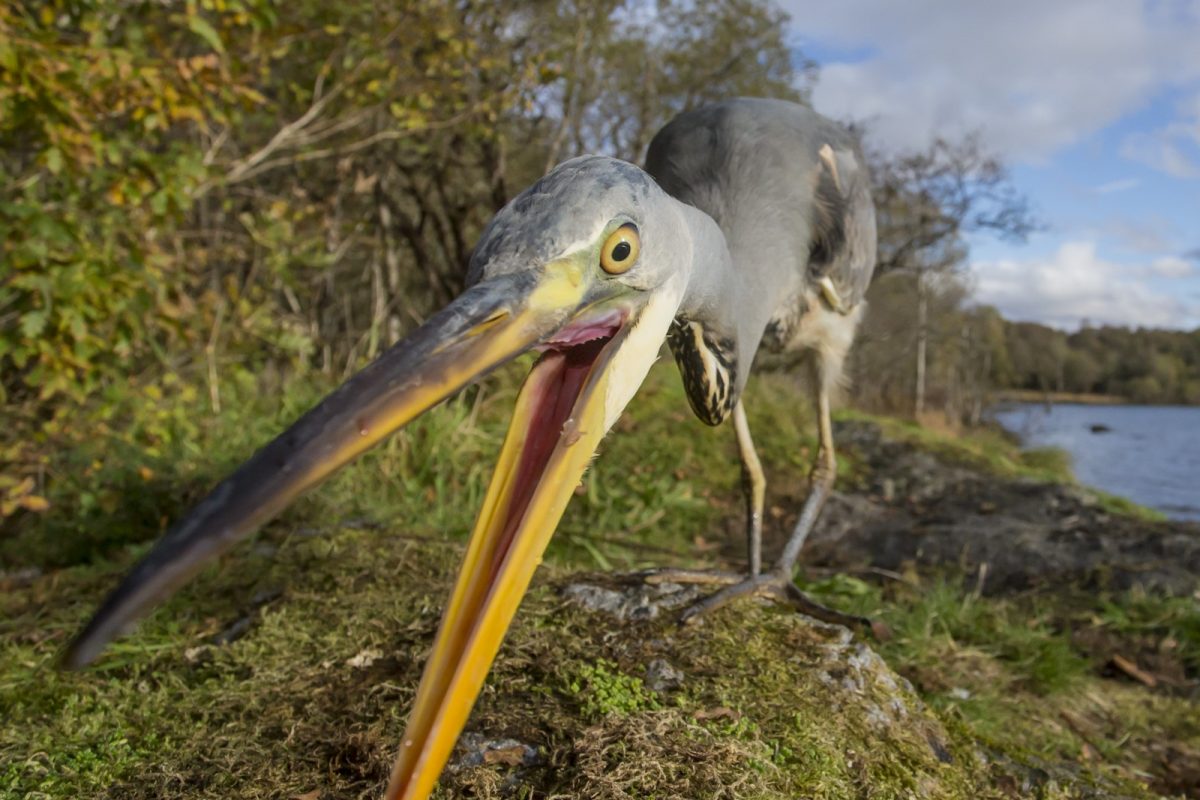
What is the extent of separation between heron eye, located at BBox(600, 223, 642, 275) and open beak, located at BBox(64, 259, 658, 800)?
0.04 m

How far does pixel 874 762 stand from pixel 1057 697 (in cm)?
194

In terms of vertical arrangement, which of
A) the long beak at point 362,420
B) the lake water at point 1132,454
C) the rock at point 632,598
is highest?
the long beak at point 362,420

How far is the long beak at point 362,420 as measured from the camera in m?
0.99

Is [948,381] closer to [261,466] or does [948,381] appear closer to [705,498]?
[705,498]

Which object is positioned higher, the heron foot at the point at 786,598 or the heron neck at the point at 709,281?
the heron neck at the point at 709,281

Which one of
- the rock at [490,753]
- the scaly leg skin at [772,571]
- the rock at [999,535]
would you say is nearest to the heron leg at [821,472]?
the scaly leg skin at [772,571]

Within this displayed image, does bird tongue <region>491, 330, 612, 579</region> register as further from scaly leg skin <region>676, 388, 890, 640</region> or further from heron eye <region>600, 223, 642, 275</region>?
scaly leg skin <region>676, 388, 890, 640</region>

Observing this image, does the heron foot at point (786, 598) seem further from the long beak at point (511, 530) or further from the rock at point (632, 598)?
the long beak at point (511, 530)

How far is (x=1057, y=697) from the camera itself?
3154mm

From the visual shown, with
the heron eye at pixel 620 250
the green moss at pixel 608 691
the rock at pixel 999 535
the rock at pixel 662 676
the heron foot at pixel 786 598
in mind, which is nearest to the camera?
the heron eye at pixel 620 250

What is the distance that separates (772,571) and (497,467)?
5.86 ft

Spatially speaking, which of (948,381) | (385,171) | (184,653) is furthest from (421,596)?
(948,381)

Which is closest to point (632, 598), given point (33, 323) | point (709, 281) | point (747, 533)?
point (747, 533)

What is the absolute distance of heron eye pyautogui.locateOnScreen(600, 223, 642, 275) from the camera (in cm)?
148
